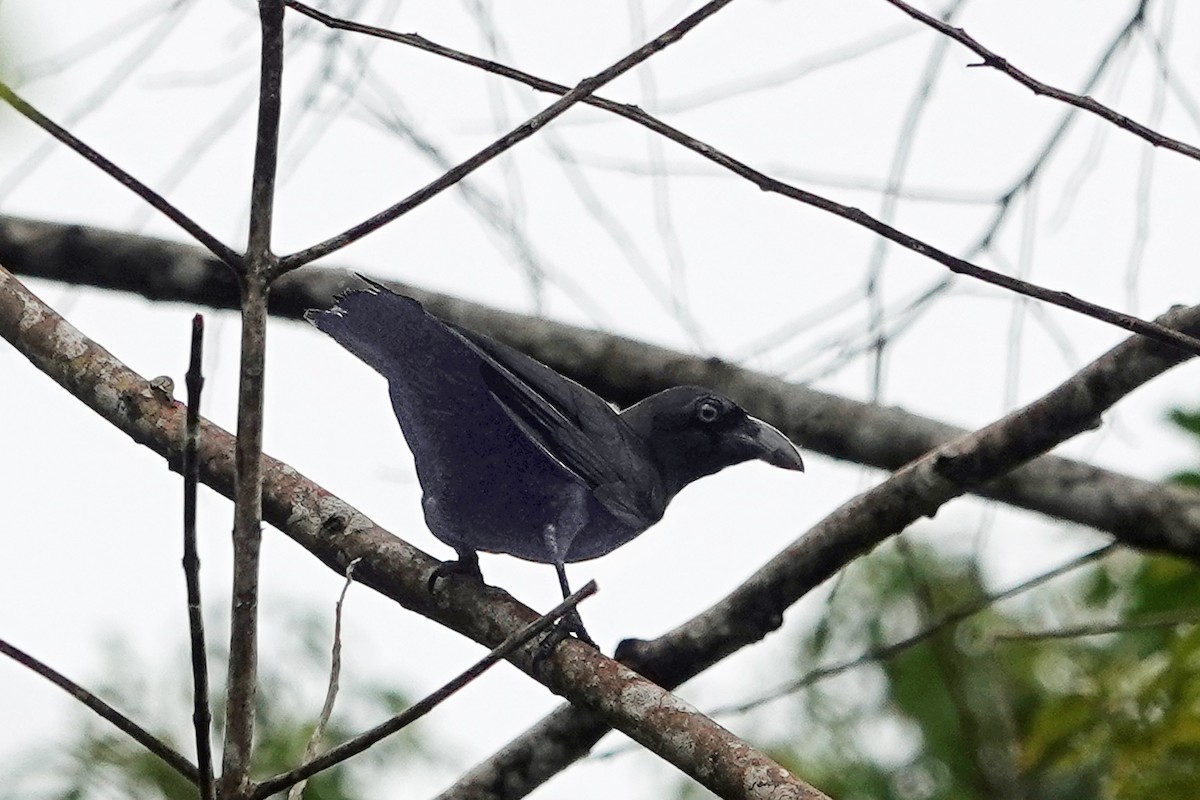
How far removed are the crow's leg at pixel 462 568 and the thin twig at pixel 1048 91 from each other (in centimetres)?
131

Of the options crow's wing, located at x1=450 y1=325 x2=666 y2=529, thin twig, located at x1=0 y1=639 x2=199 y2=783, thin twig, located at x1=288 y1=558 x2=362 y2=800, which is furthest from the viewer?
crow's wing, located at x1=450 y1=325 x2=666 y2=529

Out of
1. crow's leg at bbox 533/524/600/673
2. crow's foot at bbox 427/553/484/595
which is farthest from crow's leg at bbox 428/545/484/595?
crow's leg at bbox 533/524/600/673

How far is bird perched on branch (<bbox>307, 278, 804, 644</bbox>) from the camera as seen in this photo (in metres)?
3.02

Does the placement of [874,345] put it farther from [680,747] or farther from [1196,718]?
[680,747]

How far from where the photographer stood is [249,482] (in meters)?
1.78

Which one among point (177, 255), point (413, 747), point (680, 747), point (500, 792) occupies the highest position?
point (177, 255)

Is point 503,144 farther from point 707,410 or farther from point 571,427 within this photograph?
point 707,410

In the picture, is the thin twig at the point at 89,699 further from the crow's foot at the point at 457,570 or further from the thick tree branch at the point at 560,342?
the thick tree branch at the point at 560,342

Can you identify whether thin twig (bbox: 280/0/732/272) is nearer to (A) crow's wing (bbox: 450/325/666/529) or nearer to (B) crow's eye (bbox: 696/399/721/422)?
(A) crow's wing (bbox: 450/325/666/529)

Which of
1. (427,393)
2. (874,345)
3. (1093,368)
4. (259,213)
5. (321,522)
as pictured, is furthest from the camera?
(874,345)

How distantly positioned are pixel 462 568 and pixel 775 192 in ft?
3.80

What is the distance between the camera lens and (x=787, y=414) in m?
3.98

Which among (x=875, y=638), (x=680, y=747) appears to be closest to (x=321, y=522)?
(x=680, y=747)

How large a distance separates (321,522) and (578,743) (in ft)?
2.12
